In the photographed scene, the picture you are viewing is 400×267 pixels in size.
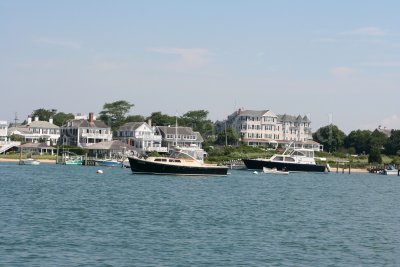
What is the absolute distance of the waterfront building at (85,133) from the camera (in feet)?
558

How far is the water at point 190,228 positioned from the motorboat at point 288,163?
56139 mm

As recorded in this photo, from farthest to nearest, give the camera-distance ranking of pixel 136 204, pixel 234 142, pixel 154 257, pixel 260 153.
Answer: pixel 234 142
pixel 260 153
pixel 136 204
pixel 154 257

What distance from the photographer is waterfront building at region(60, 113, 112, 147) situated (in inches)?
6692

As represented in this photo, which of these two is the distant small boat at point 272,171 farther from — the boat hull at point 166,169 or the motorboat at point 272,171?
the boat hull at point 166,169

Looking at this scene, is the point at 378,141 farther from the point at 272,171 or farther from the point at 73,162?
the point at 73,162

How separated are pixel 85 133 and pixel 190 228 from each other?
129180 mm

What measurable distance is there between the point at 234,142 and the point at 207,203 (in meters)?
129

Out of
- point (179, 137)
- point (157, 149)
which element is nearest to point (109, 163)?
point (157, 149)

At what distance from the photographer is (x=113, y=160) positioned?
465 ft

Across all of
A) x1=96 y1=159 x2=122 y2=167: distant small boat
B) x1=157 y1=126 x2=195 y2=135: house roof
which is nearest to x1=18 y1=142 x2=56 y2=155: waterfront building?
x1=96 y1=159 x2=122 y2=167: distant small boat

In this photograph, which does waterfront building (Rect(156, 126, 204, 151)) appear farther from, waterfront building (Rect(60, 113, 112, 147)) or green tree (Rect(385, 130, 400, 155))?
green tree (Rect(385, 130, 400, 155))

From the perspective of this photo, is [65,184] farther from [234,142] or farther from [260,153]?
[234,142]

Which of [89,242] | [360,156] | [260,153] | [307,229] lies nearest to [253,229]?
[307,229]

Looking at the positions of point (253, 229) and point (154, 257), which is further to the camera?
point (253, 229)
